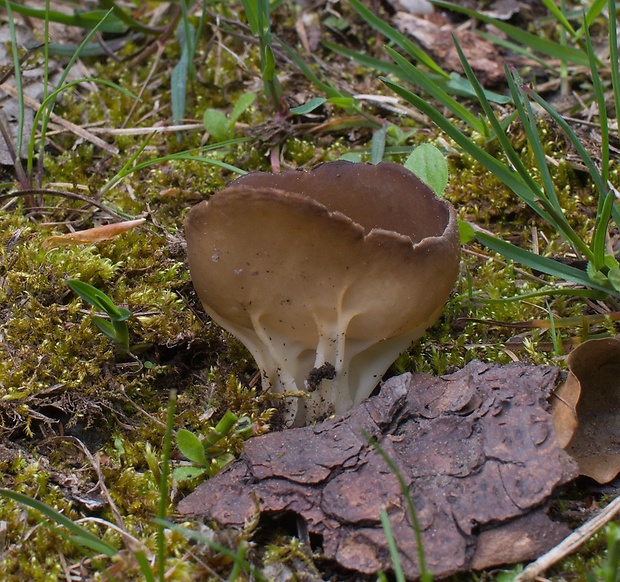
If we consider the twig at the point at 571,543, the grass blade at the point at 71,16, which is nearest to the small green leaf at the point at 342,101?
the grass blade at the point at 71,16

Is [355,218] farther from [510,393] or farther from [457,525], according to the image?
[457,525]

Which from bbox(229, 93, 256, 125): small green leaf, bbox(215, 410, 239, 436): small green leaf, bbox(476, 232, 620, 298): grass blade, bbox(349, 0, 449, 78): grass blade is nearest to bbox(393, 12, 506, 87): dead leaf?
bbox(349, 0, 449, 78): grass blade

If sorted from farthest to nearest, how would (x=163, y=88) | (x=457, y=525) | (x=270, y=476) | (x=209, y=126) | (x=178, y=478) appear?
1. (x=163, y=88)
2. (x=209, y=126)
3. (x=178, y=478)
4. (x=270, y=476)
5. (x=457, y=525)

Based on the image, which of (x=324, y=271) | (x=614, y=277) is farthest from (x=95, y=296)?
(x=614, y=277)

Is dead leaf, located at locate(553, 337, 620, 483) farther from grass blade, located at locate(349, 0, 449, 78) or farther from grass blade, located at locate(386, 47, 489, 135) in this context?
grass blade, located at locate(349, 0, 449, 78)

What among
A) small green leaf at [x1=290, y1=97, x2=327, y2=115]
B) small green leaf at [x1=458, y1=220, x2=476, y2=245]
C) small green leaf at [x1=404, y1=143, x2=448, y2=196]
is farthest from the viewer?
small green leaf at [x1=290, y1=97, x2=327, y2=115]

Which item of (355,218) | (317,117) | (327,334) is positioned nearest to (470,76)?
(355,218)

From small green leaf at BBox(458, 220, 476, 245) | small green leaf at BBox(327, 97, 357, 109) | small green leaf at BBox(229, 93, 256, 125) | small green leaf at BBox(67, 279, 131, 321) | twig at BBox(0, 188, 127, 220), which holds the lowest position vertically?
twig at BBox(0, 188, 127, 220)
